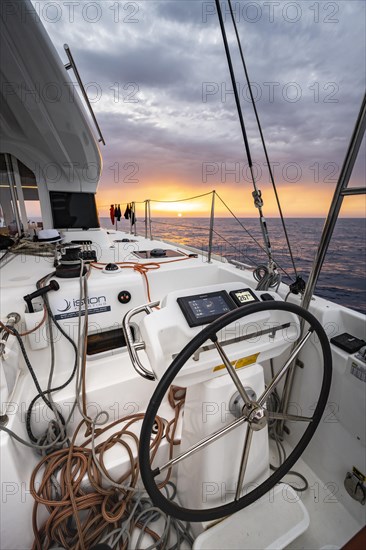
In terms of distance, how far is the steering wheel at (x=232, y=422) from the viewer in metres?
0.52

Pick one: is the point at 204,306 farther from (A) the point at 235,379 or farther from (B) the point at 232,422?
(B) the point at 232,422

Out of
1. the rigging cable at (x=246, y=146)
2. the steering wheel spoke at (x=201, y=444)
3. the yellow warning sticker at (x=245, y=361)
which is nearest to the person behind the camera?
the steering wheel spoke at (x=201, y=444)

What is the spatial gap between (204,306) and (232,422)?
0.36m

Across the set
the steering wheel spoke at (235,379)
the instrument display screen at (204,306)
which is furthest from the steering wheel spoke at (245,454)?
the instrument display screen at (204,306)

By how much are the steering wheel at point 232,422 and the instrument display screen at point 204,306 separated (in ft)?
0.27

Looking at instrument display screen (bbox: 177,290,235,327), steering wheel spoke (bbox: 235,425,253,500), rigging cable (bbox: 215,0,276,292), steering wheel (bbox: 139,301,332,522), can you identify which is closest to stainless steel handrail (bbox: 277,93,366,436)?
rigging cable (bbox: 215,0,276,292)

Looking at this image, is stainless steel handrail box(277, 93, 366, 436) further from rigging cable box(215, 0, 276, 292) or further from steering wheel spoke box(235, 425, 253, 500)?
steering wheel spoke box(235, 425, 253, 500)

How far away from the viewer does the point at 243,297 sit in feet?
2.39

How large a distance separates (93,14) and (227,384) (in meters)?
2.28

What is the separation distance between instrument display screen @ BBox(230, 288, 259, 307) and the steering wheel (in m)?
0.13

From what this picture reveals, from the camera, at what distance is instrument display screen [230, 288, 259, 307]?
715 mm

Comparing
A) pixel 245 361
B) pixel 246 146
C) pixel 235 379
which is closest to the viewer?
pixel 235 379

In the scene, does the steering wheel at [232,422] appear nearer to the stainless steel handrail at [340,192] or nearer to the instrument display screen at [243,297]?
the instrument display screen at [243,297]

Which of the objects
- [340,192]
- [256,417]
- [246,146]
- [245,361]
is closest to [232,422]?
[256,417]
